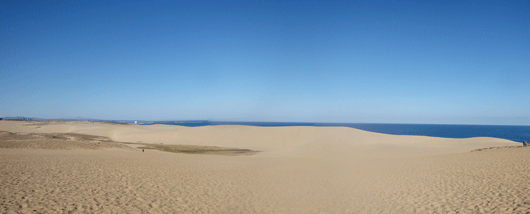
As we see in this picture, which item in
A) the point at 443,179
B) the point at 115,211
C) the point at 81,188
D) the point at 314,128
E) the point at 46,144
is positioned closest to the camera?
the point at 115,211

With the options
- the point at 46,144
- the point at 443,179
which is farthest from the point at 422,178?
the point at 46,144

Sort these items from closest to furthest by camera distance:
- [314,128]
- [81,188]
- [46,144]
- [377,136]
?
[81,188] < [46,144] < [377,136] < [314,128]

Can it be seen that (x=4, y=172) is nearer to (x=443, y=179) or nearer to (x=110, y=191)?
(x=110, y=191)

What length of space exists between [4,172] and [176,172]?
254 inches

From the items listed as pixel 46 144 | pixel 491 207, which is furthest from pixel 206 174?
pixel 46 144

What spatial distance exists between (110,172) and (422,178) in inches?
570

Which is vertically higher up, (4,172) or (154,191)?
(4,172)

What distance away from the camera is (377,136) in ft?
127

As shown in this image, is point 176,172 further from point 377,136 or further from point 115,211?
point 377,136

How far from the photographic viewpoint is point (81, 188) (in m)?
8.80

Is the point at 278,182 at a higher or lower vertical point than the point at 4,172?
lower

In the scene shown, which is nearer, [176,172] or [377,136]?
[176,172]

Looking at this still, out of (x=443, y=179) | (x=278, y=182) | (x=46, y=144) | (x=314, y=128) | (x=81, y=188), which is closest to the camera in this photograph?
(x=81, y=188)

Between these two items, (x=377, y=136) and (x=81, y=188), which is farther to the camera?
(x=377, y=136)
